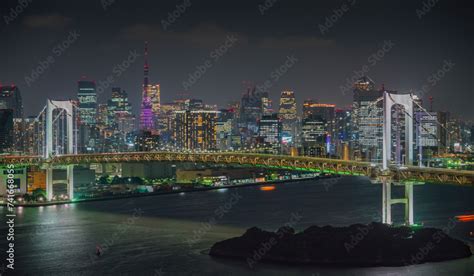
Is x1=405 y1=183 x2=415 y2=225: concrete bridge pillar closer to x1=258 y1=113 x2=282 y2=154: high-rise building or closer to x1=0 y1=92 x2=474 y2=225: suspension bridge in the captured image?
x1=0 y1=92 x2=474 y2=225: suspension bridge

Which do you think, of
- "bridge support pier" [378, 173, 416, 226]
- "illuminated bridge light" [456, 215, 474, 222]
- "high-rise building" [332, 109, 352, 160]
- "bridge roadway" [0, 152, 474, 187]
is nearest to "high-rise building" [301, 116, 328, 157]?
"high-rise building" [332, 109, 352, 160]

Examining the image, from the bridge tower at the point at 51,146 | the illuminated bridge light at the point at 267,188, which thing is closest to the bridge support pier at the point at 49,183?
the bridge tower at the point at 51,146

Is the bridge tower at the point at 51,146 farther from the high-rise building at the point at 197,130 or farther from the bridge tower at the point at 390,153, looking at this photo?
the high-rise building at the point at 197,130

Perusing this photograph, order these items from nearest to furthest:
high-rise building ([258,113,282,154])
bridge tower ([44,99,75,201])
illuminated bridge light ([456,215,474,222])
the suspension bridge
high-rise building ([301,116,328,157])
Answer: the suspension bridge, illuminated bridge light ([456,215,474,222]), bridge tower ([44,99,75,201]), high-rise building ([301,116,328,157]), high-rise building ([258,113,282,154])

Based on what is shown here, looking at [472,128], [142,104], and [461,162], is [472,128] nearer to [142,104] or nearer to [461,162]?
[461,162]

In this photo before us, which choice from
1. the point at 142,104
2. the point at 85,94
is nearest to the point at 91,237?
the point at 85,94

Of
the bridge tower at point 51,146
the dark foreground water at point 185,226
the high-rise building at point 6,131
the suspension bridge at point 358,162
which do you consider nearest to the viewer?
the dark foreground water at point 185,226

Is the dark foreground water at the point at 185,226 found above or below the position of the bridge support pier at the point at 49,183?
below
